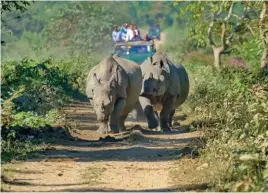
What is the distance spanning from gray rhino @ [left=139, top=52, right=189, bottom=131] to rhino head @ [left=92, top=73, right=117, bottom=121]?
6.02 ft

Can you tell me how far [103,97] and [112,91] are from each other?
0.29m

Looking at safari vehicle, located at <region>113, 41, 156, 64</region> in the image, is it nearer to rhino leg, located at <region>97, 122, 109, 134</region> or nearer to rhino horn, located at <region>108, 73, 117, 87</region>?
rhino horn, located at <region>108, 73, 117, 87</region>

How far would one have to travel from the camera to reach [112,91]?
1561 centimetres

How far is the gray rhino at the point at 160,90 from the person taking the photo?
1744cm

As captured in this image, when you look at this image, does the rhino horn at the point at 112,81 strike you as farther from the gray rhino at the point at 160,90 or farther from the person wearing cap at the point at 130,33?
the person wearing cap at the point at 130,33

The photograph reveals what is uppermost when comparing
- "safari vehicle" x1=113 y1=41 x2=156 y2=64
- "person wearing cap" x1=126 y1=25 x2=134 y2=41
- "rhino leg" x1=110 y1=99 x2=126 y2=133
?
"person wearing cap" x1=126 y1=25 x2=134 y2=41

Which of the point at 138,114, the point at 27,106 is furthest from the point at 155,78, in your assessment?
the point at 27,106

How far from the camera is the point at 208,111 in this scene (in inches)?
624

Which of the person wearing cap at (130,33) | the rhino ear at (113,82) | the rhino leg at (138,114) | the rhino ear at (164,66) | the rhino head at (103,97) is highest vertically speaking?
the person wearing cap at (130,33)

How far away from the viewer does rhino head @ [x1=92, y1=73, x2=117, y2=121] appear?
15.4 meters

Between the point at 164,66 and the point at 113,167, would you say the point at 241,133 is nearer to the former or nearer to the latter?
the point at 113,167

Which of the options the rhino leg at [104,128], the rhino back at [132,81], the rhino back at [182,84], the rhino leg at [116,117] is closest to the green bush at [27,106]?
the rhino leg at [104,128]

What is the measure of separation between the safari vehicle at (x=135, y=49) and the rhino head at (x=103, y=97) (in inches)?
398

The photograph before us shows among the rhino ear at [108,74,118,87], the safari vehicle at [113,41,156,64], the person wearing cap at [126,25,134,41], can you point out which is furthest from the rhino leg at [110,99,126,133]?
the person wearing cap at [126,25,134,41]
